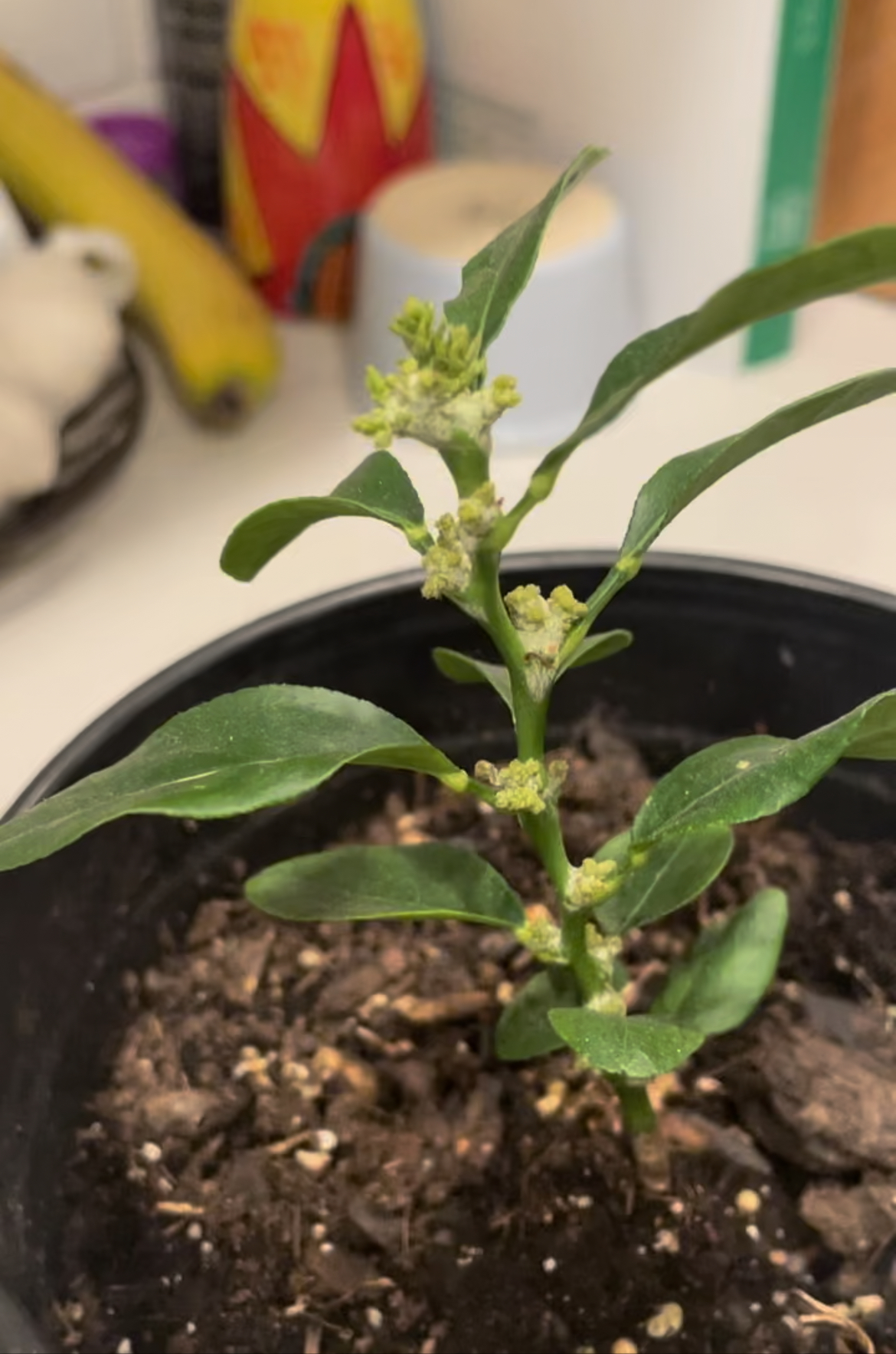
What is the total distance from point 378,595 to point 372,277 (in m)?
0.27

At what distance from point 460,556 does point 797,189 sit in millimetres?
506

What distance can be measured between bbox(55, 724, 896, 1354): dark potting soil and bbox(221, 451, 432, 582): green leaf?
0.23 meters

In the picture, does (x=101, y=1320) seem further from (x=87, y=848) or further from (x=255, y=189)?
(x=255, y=189)

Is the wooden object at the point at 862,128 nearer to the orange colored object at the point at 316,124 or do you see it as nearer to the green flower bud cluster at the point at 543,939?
the orange colored object at the point at 316,124

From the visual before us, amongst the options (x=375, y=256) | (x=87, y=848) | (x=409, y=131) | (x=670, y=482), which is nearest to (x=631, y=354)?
(x=670, y=482)

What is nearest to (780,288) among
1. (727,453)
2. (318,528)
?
(727,453)

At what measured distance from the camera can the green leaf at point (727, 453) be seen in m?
0.31

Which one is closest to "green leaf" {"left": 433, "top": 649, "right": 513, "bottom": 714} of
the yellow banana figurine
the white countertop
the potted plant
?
the potted plant

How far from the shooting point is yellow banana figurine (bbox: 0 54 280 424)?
772 mm

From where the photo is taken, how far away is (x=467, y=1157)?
496mm

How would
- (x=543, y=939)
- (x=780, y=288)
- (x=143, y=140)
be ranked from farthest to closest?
(x=143, y=140), (x=543, y=939), (x=780, y=288)

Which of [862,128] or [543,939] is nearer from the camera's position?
[543,939]

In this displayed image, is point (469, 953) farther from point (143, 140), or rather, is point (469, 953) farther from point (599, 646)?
point (143, 140)

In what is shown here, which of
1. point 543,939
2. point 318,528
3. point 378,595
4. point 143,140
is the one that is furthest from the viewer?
point 143,140
